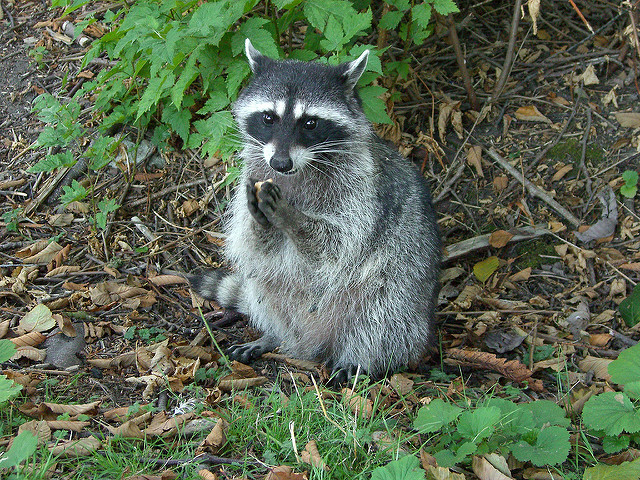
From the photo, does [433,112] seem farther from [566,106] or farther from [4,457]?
[4,457]

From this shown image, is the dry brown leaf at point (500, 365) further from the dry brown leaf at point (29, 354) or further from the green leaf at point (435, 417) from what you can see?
the dry brown leaf at point (29, 354)

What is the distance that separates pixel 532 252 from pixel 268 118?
229cm

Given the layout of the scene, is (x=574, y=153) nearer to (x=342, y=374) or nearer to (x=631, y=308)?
(x=631, y=308)

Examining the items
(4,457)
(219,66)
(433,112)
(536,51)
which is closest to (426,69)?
(433,112)

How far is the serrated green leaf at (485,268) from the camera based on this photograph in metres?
4.41

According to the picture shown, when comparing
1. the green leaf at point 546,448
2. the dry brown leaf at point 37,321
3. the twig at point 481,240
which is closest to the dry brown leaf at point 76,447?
the dry brown leaf at point 37,321

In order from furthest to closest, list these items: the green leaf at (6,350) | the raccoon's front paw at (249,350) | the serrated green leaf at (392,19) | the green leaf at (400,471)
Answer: the serrated green leaf at (392,19) < the raccoon's front paw at (249,350) < the green leaf at (6,350) < the green leaf at (400,471)

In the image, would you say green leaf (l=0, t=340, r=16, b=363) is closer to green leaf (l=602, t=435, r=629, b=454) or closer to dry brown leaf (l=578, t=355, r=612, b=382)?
green leaf (l=602, t=435, r=629, b=454)

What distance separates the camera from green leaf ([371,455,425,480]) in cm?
208

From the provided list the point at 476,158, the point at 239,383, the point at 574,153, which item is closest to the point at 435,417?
the point at 239,383

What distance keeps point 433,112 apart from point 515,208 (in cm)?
95

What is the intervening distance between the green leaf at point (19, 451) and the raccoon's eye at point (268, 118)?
69.4 inches

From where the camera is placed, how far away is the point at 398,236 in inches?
141

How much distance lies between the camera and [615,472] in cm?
230
